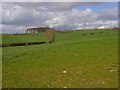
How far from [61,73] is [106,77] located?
2.17 meters

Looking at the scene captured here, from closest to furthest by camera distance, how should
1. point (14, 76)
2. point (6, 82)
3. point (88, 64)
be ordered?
point (6, 82), point (14, 76), point (88, 64)

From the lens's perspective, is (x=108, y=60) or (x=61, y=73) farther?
(x=108, y=60)

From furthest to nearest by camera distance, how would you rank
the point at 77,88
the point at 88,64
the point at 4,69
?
the point at 88,64
the point at 4,69
the point at 77,88

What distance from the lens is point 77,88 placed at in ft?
36.4

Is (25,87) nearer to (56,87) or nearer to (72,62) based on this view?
(56,87)

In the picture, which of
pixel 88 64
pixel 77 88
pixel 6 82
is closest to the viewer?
pixel 77 88

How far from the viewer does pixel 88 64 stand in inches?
647

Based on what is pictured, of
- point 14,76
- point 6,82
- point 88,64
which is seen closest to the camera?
point 6,82

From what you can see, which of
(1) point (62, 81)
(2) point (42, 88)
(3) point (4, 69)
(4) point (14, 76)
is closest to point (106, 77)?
(1) point (62, 81)

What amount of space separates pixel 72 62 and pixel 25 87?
6564 millimetres

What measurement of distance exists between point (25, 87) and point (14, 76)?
2557 mm

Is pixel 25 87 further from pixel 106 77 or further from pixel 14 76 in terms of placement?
pixel 106 77

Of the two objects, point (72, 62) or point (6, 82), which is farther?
point (72, 62)

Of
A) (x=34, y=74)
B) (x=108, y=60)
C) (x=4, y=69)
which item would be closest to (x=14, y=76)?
(x=34, y=74)
